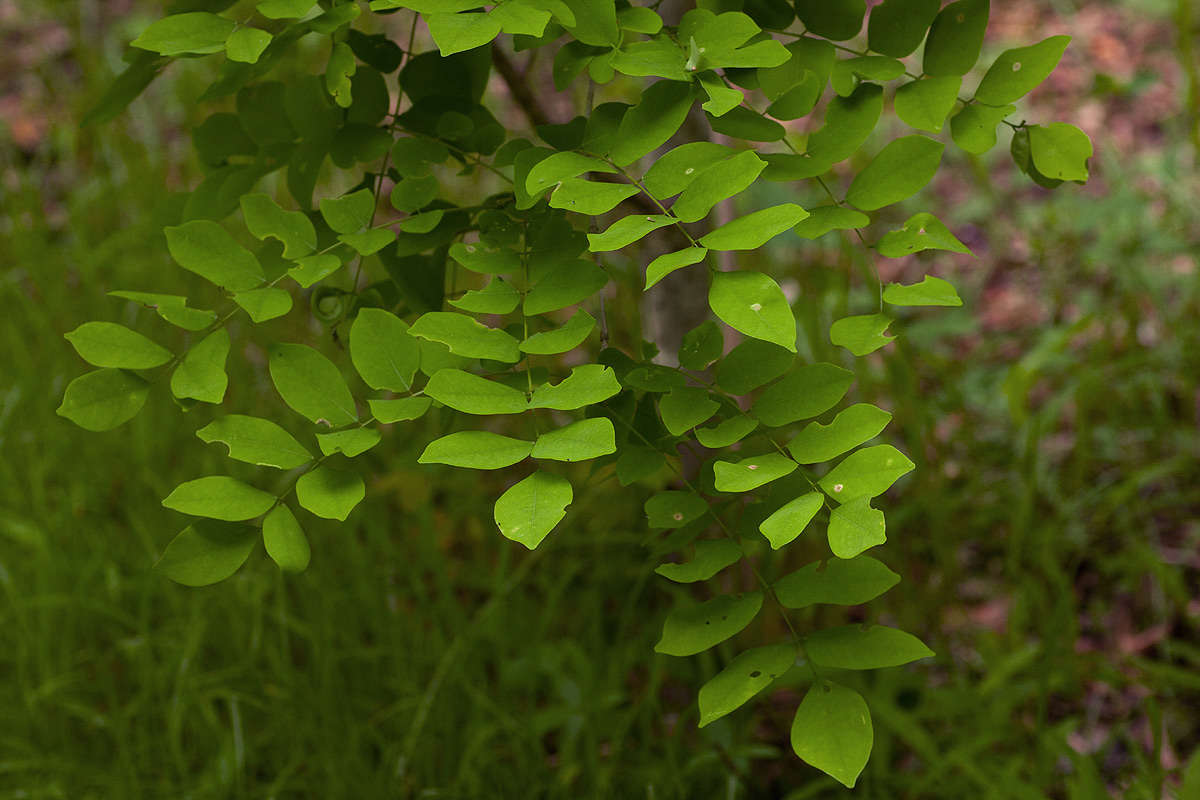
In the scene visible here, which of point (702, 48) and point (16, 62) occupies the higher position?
point (702, 48)

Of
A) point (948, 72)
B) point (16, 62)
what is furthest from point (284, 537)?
point (16, 62)

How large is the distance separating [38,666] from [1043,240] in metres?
2.73

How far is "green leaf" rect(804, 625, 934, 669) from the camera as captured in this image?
2.75 feet

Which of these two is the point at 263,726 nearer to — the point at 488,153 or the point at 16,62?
the point at 488,153

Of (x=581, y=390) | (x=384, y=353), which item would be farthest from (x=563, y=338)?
(x=384, y=353)

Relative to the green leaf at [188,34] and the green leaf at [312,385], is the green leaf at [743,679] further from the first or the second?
the green leaf at [188,34]

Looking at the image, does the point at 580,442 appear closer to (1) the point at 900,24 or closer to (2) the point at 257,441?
(2) the point at 257,441

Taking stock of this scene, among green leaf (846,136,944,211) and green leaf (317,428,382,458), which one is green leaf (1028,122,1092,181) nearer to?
green leaf (846,136,944,211)

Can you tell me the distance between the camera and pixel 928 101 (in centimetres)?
93

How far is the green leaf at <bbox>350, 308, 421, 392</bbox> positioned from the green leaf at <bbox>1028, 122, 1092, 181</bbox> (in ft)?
1.94

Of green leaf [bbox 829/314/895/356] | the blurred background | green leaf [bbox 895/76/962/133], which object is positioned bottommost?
the blurred background

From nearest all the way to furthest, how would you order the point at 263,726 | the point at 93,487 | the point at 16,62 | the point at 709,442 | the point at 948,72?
the point at 709,442 → the point at 948,72 → the point at 263,726 → the point at 93,487 → the point at 16,62

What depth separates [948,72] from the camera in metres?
0.98

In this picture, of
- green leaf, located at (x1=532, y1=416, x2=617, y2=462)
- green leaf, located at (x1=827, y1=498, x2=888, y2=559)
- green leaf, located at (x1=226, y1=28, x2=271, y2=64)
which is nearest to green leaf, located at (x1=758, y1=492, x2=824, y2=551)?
green leaf, located at (x1=827, y1=498, x2=888, y2=559)
